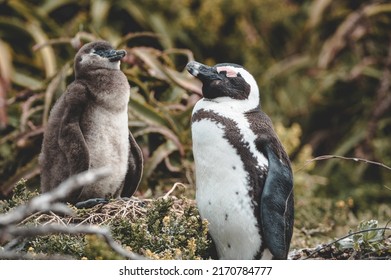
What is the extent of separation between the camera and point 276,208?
352 cm

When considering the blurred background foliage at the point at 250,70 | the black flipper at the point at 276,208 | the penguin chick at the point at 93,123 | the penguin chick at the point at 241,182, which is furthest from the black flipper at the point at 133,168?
the blurred background foliage at the point at 250,70

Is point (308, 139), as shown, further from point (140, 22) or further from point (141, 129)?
point (141, 129)

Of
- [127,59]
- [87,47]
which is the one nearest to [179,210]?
[87,47]

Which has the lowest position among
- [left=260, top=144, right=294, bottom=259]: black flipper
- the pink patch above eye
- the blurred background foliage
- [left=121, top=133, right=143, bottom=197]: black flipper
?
the blurred background foliage

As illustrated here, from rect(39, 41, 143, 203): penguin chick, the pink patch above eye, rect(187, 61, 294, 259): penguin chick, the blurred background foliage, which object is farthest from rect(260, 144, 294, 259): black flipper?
the blurred background foliage

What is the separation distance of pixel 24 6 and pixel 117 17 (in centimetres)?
119

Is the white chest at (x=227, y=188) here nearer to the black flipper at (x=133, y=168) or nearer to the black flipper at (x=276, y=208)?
the black flipper at (x=276, y=208)

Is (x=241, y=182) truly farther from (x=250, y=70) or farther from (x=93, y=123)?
(x=250, y=70)

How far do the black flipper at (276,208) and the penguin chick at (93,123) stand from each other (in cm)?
75

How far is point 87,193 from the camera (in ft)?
13.1

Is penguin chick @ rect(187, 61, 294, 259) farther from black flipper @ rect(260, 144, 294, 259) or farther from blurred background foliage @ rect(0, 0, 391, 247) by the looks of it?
blurred background foliage @ rect(0, 0, 391, 247)

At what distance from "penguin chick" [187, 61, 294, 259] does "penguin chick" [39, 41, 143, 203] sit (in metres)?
0.45

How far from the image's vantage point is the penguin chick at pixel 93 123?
12.8 ft

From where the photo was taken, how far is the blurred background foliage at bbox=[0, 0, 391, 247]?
229 inches
